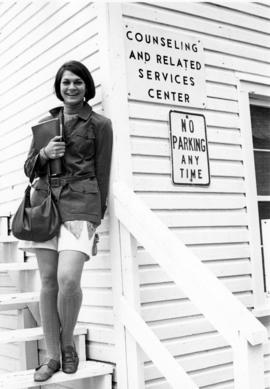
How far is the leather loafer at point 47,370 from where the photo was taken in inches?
122

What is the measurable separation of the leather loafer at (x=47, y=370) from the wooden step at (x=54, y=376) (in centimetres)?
3

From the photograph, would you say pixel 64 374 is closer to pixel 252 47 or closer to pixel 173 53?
pixel 173 53

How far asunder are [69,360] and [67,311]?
0.95ft

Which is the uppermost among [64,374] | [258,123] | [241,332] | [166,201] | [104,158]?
[258,123]

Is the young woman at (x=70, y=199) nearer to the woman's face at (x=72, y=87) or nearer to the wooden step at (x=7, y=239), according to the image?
the woman's face at (x=72, y=87)

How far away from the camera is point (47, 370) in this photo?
314 cm

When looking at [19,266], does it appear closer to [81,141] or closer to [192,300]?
[81,141]

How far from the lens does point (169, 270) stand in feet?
9.55

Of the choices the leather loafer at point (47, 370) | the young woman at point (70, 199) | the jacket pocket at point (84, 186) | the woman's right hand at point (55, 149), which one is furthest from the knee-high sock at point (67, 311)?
the woman's right hand at point (55, 149)

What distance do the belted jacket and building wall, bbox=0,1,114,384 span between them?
0.34 metres

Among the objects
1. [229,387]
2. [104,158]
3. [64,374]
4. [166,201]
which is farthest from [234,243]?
[64,374]

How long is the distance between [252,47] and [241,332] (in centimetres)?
298

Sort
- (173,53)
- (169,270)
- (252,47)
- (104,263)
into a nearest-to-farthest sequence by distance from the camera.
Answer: (169,270)
(104,263)
(173,53)
(252,47)

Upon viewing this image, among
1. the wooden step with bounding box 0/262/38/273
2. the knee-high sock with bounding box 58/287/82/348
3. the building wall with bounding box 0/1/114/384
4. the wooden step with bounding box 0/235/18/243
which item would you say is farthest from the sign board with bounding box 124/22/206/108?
the wooden step with bounding box 0/235/18/243
